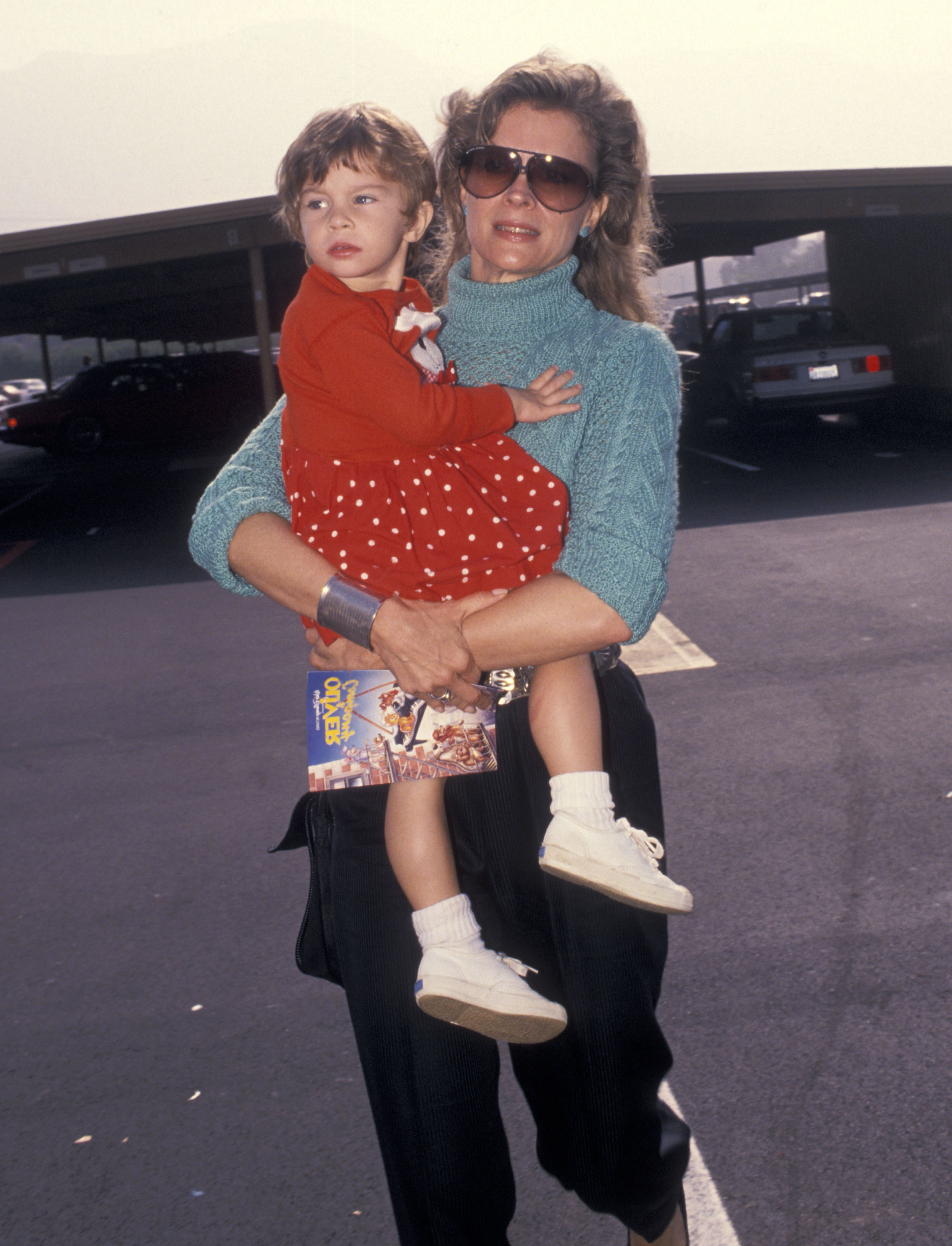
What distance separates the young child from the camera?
200 centimetres

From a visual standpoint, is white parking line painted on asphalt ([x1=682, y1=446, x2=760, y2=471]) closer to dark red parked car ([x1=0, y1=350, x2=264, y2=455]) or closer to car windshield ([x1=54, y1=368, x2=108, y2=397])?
dark red parked car ([x1=0, y1=350, x2=264, y2=455])

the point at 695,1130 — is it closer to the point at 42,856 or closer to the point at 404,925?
the point at 404,925

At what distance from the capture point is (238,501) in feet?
7.16

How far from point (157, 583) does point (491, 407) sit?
32.0 feet

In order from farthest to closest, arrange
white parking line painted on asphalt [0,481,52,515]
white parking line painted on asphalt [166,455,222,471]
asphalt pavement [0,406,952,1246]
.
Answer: white parking line painted on asphalt [166,455,222,471]
white parking line painted on asphalt [0,481,52,515]
asphalt pavement [0,406,952,1246]

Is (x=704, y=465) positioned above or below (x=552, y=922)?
Result: below

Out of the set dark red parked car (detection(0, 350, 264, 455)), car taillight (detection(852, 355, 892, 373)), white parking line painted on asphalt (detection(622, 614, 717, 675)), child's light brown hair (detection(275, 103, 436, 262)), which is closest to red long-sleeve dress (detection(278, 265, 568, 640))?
child's light brown hair (detection(275, 103, 436, 262))

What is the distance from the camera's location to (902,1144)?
116 inches

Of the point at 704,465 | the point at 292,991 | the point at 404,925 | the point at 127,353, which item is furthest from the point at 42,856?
the point at 127,353

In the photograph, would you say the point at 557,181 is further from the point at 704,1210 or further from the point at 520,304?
the point at 704,1210

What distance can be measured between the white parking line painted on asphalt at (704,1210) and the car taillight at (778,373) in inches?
559

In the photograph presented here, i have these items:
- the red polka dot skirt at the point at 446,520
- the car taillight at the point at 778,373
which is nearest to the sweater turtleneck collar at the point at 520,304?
the red polka dot skirt at the point at 446,520

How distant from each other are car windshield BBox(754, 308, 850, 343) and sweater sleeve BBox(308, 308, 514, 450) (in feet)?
51.3

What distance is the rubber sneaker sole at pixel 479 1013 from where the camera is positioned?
198 centimetres
